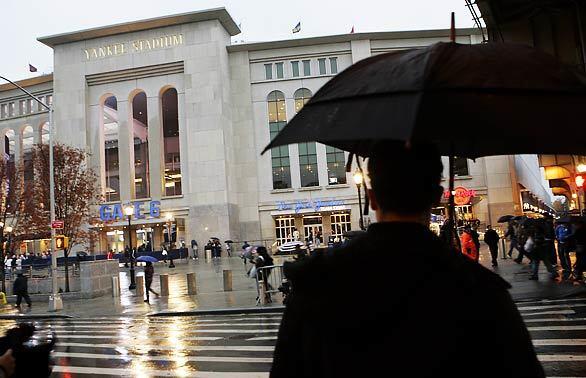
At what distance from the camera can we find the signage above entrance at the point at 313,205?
179ft

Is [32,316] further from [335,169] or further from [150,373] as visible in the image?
[335,169]

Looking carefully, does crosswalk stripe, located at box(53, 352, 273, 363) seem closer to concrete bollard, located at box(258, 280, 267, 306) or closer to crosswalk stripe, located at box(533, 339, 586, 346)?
crosswalk stripe, located at box(533, 339, 586, 346)

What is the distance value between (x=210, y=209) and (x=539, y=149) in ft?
165

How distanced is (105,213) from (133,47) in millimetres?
18247

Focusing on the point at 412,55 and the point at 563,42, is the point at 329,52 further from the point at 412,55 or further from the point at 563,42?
the point at 412,55

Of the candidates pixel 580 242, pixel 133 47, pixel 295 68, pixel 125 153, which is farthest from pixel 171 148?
pixel 580 242

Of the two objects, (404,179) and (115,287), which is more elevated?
(404,179)

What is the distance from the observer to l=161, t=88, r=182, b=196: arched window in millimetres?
69125

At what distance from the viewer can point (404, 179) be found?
1729mm

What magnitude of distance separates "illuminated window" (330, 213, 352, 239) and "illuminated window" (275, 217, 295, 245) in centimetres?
434

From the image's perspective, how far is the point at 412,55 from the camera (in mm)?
2236

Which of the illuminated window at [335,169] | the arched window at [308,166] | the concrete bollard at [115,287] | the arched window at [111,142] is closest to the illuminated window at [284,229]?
the arched window at [308,166]

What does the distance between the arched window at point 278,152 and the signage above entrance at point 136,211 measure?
41.6 feet

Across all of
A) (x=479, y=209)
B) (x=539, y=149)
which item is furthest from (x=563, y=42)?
(x=479, y=209)
